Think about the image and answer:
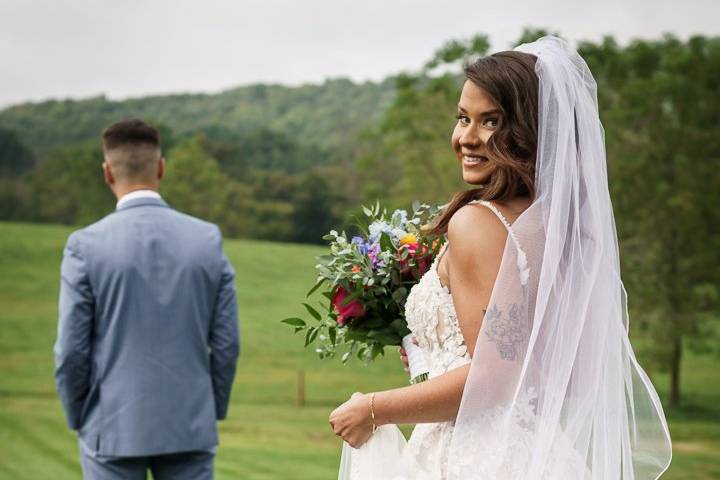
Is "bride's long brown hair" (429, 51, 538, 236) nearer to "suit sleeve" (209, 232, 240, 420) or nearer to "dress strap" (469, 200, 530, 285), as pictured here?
"dress strap" (469, 200, 530, 285)

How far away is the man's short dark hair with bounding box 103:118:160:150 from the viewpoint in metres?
4.96

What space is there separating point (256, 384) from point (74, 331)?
77.7 ft

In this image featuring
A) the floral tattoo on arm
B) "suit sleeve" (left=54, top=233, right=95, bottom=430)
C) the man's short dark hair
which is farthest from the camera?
the man's short dark hair

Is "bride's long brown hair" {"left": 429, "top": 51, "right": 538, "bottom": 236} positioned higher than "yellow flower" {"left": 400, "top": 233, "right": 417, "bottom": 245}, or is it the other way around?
"bride's long brown hair" {"left": 429, "top": 51, "right": 538, "bottom": 236}

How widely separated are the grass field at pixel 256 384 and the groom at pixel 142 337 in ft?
27.6

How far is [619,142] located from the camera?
23422 millimetres

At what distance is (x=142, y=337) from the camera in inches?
185

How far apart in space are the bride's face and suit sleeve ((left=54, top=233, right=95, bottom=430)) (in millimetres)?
2362

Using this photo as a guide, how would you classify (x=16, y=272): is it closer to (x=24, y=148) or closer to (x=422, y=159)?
(x=24, y=148)

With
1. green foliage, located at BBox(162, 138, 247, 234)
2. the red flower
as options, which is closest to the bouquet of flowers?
the red flower

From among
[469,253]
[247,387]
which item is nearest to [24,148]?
[247,387]

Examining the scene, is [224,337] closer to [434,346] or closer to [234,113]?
[434,346]

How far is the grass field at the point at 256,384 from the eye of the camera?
50.9 ft

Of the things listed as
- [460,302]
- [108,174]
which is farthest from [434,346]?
[108,174]
